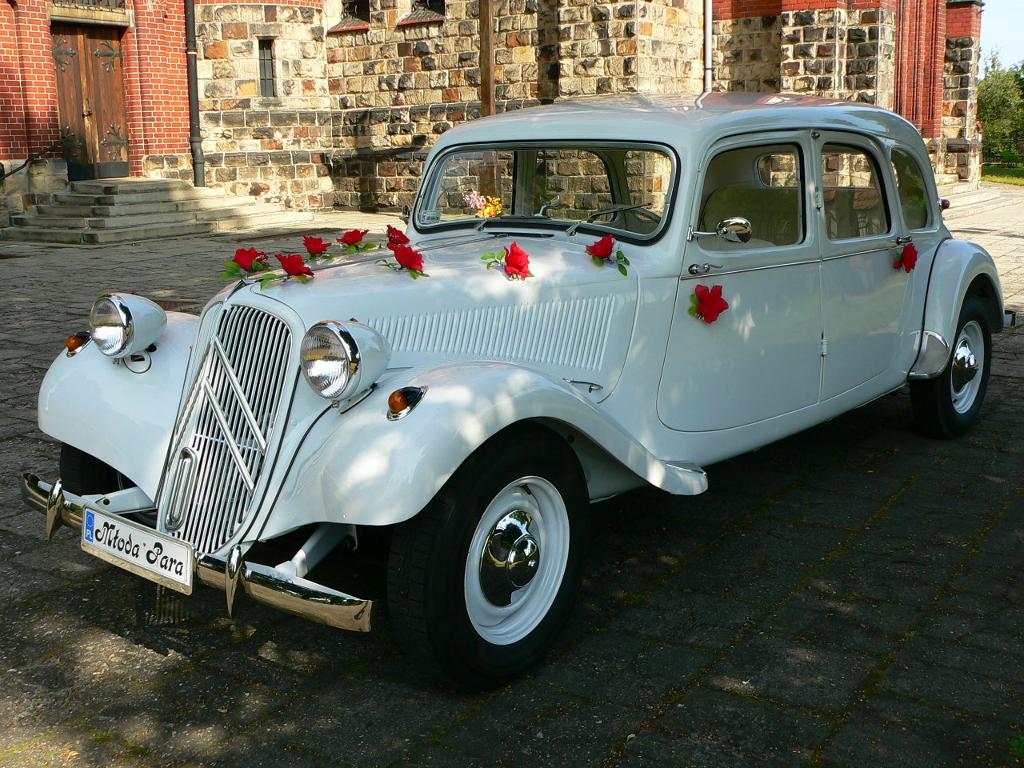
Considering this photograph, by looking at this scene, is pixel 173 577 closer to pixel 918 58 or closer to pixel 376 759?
pixel 376 759

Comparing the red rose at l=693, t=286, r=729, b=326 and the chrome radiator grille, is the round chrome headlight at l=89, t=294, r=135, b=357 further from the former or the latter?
the red rose at l=693, t=286, r=729, b=326

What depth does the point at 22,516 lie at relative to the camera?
486cm

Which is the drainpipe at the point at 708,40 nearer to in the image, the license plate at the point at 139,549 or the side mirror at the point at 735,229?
the side mirror at the point at 735,229

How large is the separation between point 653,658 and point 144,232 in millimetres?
14772

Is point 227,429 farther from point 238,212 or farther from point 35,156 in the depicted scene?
point 238,212

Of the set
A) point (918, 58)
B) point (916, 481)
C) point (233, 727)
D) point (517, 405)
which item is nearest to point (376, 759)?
point (233, 727)

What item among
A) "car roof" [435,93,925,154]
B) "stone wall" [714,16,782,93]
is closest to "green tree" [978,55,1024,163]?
"stone wall" [714,16,782,93]

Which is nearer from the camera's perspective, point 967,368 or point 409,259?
point 409,259

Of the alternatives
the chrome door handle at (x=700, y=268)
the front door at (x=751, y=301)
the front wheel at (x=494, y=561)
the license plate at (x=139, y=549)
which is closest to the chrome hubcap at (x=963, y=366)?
the front door at (x=751, y=301)

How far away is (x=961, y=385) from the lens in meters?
6.12

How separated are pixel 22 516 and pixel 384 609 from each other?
1917 millimetres

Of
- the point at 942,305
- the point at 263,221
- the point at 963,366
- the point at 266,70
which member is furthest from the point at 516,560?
the point at 266,70

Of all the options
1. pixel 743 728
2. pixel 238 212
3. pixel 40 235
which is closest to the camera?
pixel 743 728

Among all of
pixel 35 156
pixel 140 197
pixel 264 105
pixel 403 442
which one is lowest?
pixel 403 442
